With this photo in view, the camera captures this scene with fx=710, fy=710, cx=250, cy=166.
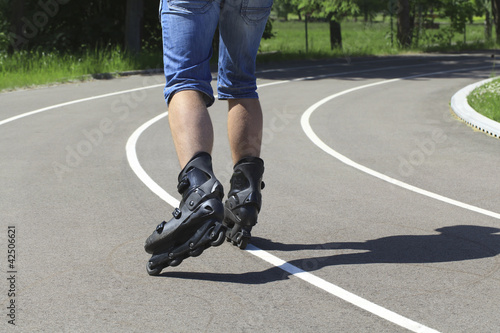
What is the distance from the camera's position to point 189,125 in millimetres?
3898

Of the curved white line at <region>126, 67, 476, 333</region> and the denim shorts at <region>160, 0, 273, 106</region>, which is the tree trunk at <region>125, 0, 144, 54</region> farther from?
the denim shorts at <region>160, 0, 273, 106</region>

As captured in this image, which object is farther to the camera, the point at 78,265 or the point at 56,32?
the point at 56,32

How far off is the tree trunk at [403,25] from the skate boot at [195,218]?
31643 millimetres

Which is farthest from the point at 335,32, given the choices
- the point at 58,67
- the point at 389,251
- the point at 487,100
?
the point at 389,251

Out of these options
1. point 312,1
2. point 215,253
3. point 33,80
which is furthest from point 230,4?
point 312,1

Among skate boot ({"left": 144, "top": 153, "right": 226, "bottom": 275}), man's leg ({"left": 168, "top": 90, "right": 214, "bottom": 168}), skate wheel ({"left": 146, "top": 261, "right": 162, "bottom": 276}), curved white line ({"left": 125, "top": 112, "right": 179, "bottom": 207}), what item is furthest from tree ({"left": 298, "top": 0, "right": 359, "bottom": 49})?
skate boot ({"left": 144, "top": 153, "right": 226, "bottom": 275})

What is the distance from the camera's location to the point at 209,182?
3.75 metres

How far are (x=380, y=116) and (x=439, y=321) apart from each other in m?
8.77

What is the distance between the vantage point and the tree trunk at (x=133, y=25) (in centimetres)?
2345

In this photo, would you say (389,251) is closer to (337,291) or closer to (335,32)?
(337,291)

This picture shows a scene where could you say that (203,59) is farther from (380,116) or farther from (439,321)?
(380,116)

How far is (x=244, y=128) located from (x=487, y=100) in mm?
9114

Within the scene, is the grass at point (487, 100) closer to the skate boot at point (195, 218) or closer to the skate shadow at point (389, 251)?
the skate shadow at point (389, 251)

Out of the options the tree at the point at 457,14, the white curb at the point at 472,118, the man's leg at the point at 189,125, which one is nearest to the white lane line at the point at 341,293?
the man's leg at the point at 189,125
